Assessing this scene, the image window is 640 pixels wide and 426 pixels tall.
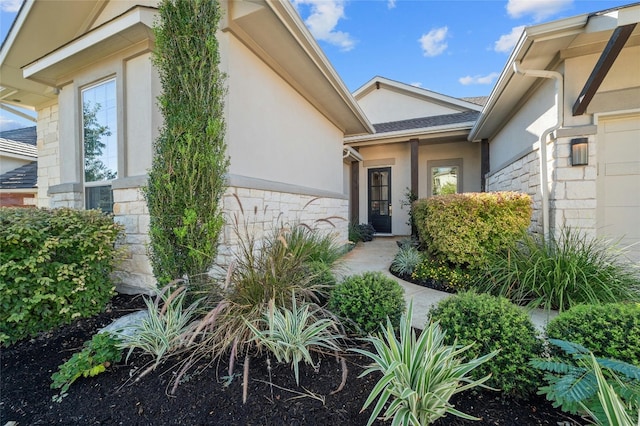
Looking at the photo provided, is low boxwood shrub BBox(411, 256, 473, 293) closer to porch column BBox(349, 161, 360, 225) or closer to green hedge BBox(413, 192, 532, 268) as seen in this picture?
green hedge BBox(413, 192, 532, 268)

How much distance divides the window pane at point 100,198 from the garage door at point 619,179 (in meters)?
7.61

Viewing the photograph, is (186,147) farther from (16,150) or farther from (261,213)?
(16,150)

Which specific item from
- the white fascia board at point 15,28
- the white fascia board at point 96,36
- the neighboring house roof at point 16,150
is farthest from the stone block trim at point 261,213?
the neighboring house roof at point 16,150

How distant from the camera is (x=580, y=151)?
3893 millimetres

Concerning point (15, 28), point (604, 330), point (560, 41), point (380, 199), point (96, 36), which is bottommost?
point (604, 330)

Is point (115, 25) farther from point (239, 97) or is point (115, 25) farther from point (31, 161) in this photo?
point (31, 161)

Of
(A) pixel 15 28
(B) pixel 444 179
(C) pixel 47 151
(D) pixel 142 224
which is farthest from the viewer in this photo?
(B) pixel 444 179

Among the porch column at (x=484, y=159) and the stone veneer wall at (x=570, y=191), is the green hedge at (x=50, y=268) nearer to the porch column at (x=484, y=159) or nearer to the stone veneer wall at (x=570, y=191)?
the stone veneer wall at (x=570, y=191)

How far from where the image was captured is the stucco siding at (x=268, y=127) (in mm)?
3709

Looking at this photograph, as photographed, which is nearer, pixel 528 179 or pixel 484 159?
pixel 528 179

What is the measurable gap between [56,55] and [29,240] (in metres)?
3.35

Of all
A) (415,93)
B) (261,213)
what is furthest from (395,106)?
(261,213)

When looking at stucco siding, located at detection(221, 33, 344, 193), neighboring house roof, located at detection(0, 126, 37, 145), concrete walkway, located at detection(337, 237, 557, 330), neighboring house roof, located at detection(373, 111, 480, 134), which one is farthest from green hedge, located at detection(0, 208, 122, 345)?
neighboring house roof, located at detection(0, 126, 37, 145)

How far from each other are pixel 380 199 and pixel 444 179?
2.30 m
